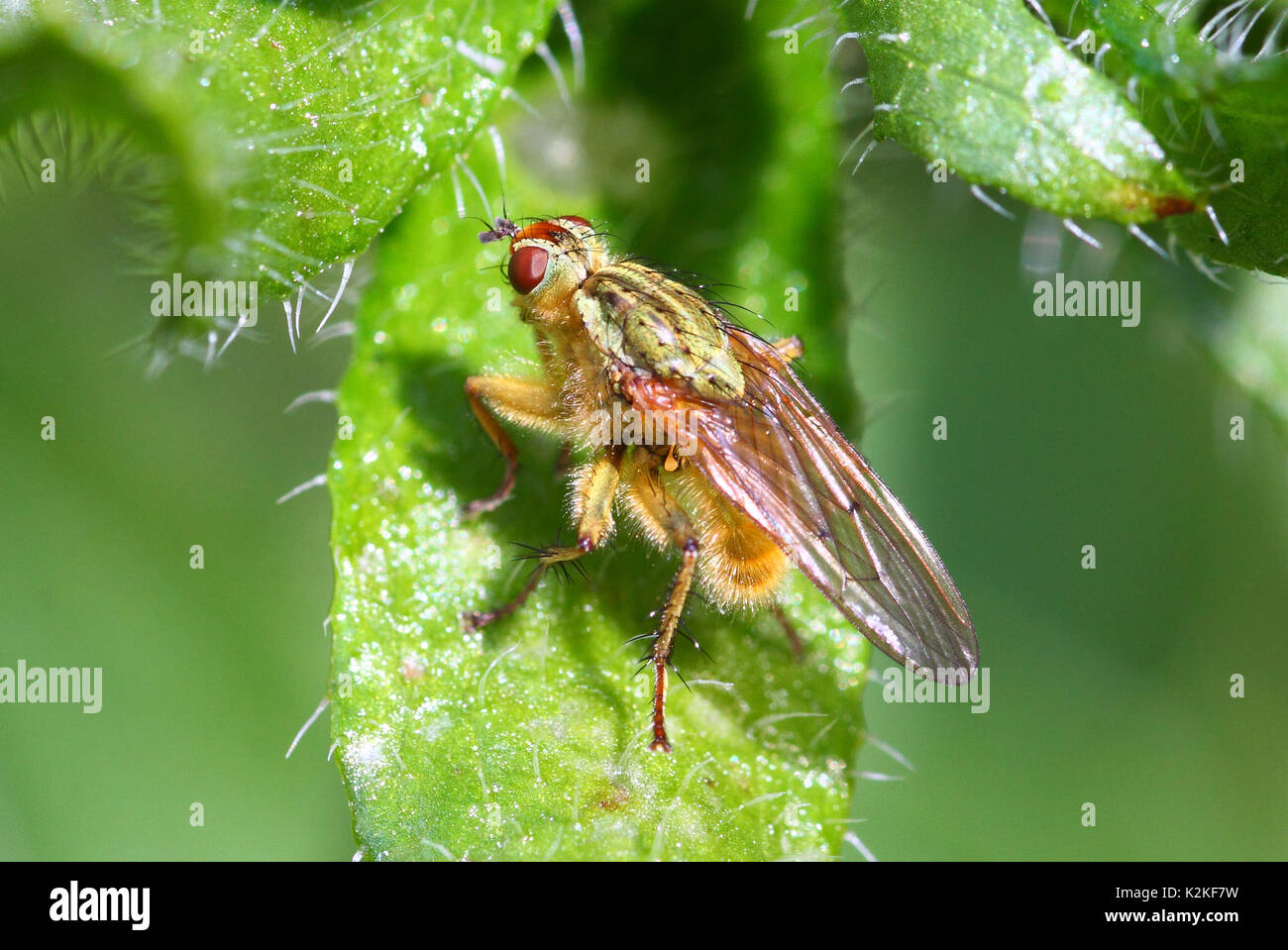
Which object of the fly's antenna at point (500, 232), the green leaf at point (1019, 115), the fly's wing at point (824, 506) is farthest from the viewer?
the fly's antenna at point (500, 232)

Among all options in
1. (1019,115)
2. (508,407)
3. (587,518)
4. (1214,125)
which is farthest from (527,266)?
(1214,125)

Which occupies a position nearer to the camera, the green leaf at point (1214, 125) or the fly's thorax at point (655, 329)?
the green leaf at point (1214, 125)

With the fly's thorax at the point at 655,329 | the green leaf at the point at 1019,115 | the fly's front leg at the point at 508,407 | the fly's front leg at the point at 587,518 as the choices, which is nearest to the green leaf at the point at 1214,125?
the green leaf at the point at 1019,115

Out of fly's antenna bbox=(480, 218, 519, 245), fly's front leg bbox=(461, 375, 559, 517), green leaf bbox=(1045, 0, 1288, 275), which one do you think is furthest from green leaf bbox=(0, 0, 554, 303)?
green leaf bbox=(1045, 0, 1288, 275)

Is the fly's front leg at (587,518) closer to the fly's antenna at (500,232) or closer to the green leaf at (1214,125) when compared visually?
the fly's antenna at (500,232)

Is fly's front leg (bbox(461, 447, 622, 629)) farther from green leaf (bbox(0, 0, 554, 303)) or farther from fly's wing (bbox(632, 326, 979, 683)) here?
green leaf (bbox(0, 0, 554, 303))
